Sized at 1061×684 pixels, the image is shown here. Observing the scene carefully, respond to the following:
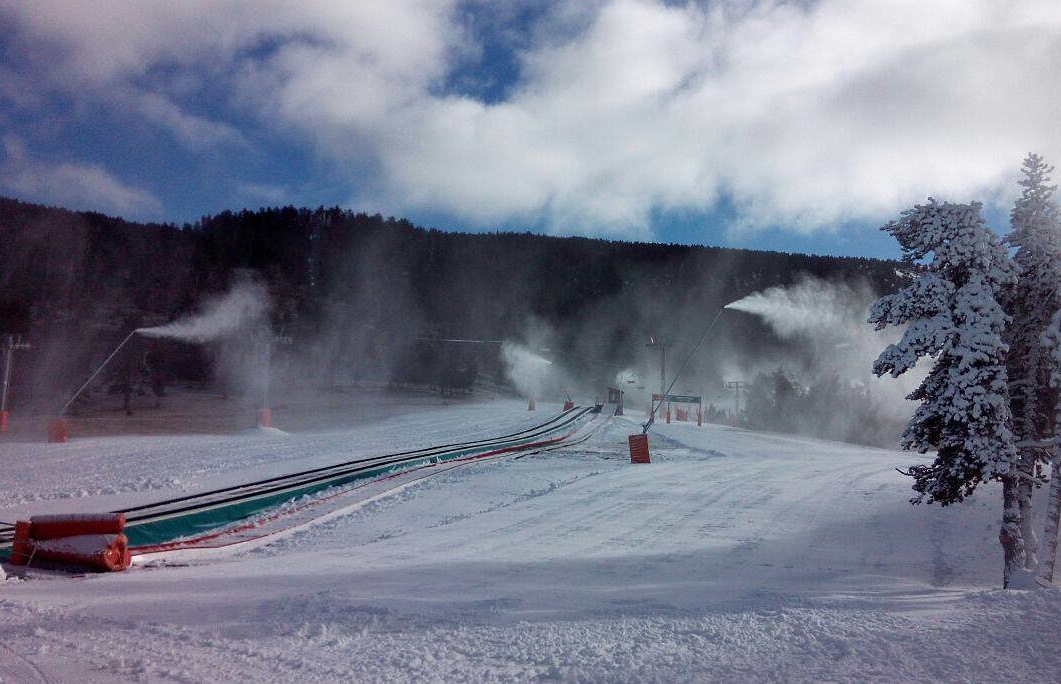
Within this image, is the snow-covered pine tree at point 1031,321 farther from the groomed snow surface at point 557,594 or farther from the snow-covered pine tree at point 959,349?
the groomed snow surface at point 557,594

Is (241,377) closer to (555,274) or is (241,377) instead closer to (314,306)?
(314,306)

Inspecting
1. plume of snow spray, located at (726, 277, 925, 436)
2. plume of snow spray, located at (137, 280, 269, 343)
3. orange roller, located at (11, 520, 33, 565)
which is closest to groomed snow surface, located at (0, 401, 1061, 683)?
orange roller, located at (11, 520, 33, 565)

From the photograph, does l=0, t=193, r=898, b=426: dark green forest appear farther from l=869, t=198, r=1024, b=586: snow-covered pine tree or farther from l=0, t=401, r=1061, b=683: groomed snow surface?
l=869, t=198, r=1024, b=586: snow-covered pine tree

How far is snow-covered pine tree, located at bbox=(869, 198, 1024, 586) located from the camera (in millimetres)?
10703

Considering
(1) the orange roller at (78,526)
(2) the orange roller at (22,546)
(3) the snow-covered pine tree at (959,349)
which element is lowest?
(2) the orange roller at (22,546)

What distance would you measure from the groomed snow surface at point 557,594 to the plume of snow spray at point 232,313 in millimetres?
51891

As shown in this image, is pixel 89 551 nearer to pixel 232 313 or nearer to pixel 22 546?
pixel 22 546

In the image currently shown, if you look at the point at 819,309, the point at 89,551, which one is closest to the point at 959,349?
the point at 89,551

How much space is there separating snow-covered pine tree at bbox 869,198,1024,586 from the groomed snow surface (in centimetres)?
187

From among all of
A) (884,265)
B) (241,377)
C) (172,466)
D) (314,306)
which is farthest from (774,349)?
(172,466)

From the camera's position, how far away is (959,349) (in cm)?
1076

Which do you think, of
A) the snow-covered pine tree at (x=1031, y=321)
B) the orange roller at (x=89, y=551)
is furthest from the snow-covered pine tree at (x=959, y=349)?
the orange roller at (x=89, y=551)

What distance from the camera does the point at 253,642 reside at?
620cm

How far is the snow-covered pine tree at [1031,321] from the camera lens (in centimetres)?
1116
